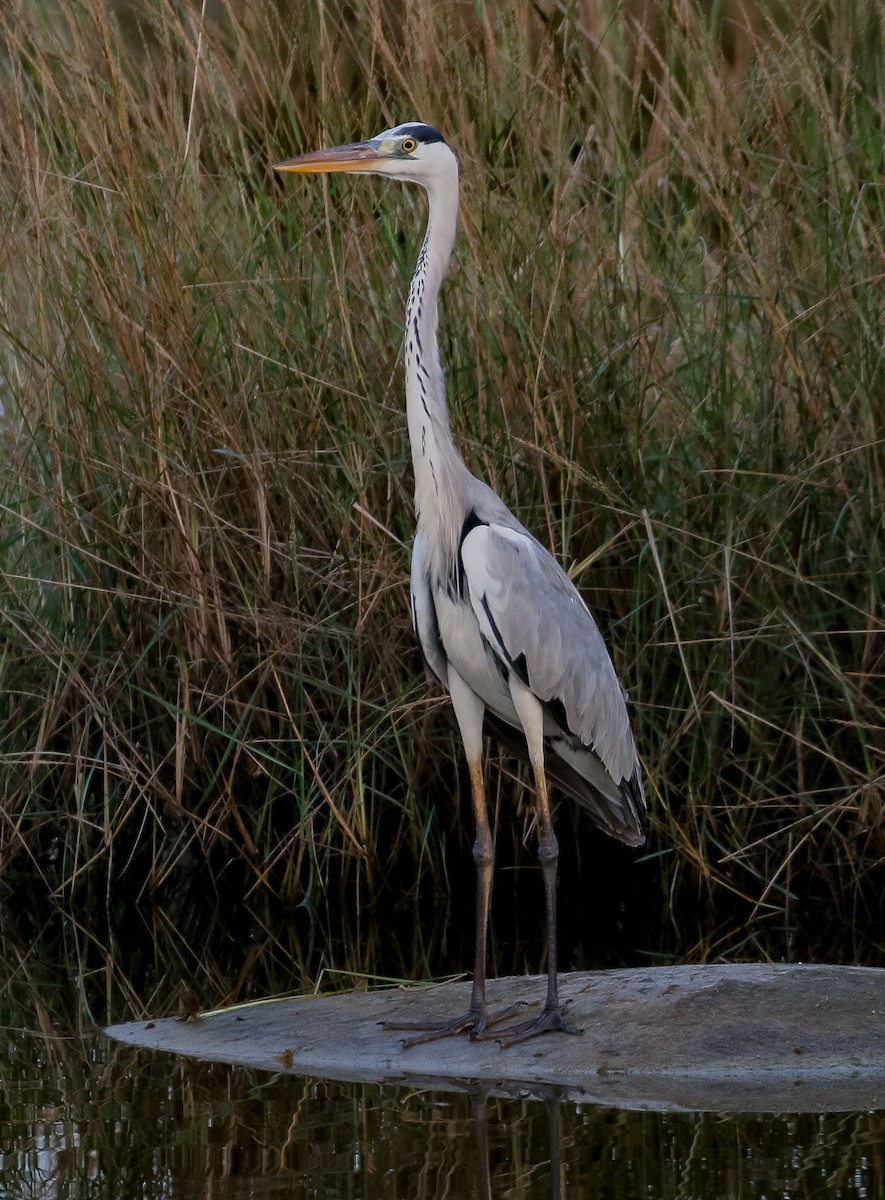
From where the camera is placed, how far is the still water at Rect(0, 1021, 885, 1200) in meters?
3.23

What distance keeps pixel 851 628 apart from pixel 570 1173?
233 centimetres

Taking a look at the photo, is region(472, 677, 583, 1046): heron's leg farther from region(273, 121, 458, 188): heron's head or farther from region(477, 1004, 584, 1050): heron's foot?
region(273, 121, 458, 188): heron's head

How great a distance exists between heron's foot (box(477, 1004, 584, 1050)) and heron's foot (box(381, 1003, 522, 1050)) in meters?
0.03

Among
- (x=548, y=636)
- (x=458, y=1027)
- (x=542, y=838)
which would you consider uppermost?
(x=548, y=636)

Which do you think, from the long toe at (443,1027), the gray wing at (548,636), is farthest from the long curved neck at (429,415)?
the long toe at (443,1027)

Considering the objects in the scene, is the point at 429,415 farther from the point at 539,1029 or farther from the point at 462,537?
the point at 539,1029

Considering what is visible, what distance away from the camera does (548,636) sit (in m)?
4.32

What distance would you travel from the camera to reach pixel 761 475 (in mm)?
5043

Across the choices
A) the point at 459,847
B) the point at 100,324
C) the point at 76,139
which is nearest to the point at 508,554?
the point at 459,847

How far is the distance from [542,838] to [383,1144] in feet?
3.57

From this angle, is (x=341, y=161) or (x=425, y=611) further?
(x=341, y=161)

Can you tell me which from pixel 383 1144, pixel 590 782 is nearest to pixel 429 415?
pixel 590 782

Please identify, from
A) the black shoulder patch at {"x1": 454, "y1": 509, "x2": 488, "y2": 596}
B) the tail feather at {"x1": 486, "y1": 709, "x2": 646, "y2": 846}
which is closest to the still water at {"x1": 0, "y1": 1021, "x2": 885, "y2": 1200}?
the tail feather at {"x1": 486, "y1": 709, "x2": 646, "y2": 846}

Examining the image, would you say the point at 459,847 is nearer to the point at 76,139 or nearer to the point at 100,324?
the point at 100,324
